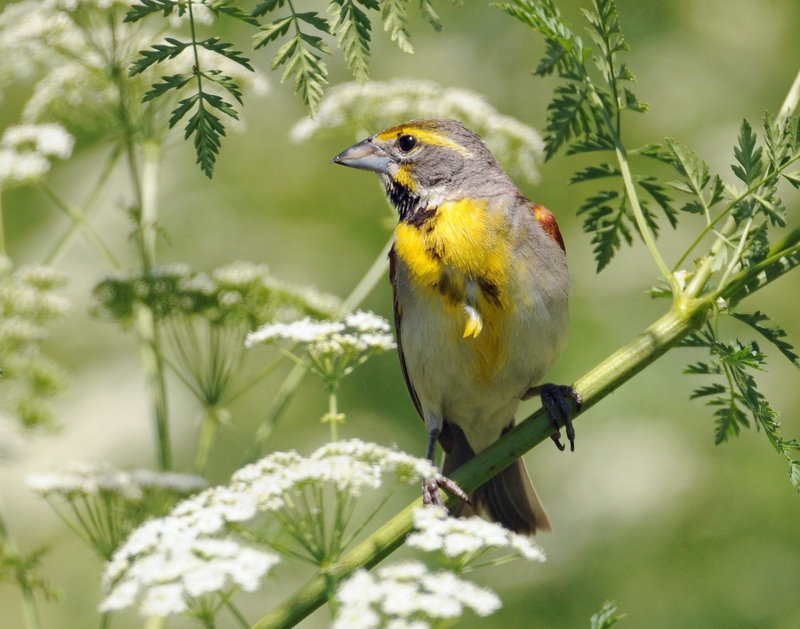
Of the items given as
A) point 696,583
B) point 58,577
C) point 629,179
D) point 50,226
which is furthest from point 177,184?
point 629,179

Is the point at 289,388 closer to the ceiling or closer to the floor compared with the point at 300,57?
closer to the floor

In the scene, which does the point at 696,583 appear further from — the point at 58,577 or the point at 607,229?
the point at 58,577

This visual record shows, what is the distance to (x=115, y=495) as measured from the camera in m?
3.26

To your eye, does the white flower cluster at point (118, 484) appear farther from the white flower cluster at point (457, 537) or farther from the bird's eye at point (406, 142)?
the bird's eye at point (406, 142)

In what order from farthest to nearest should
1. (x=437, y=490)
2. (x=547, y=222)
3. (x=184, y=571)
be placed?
1. (x=547, y=222)
2. (x=437, y=490)
3. (x=184, y=571)

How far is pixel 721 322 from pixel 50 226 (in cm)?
403

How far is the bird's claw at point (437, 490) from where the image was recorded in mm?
2619

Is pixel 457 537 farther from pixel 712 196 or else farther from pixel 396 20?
pixel 712 196

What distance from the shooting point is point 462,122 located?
451 centimetres

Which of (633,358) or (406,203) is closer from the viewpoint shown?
(633,358)

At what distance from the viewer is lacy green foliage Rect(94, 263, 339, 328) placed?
149 inches

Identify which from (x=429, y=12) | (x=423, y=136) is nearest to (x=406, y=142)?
(x=423, y=136)

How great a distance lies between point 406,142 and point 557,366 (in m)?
1.92

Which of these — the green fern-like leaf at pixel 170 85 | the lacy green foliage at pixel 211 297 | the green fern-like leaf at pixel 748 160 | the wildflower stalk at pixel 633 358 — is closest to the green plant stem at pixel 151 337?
the lacy green foliage at pixel 211 297
